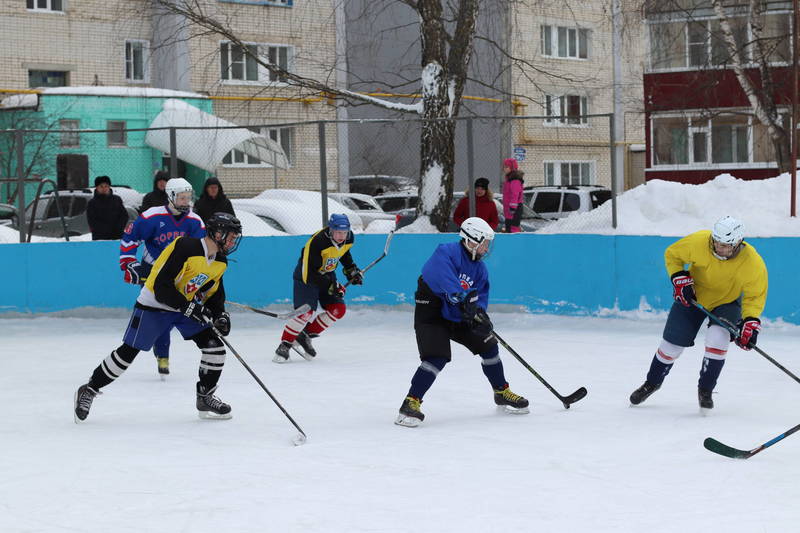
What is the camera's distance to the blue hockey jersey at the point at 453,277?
610cm

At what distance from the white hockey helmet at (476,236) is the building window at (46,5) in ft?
65.5

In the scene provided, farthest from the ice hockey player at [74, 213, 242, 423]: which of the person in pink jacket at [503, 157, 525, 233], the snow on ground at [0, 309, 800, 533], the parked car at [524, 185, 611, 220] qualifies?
the parked car at [524, 185, 611, 220]

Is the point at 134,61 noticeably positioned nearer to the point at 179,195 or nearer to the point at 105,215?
the point at 105,215

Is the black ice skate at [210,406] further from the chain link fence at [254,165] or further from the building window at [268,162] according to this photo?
the building window at [268,162]

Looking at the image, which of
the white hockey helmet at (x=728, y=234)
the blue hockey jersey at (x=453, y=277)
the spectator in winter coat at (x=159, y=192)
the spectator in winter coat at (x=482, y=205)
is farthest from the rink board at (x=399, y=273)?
the blue hockey jersey at (x=453, y=277)

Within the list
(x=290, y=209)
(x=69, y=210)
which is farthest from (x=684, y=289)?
(x=69, y=210)

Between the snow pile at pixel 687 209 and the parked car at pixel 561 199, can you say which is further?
the parked car at pixel 561 199

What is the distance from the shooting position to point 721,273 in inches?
248

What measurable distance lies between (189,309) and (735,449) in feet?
9.14

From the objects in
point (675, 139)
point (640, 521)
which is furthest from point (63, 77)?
point (640, 521)

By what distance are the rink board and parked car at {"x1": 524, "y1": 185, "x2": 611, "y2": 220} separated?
64.6 inches

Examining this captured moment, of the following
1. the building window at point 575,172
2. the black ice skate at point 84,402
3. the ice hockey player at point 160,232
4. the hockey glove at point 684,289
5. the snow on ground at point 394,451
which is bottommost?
the snow on ground at point 394,451

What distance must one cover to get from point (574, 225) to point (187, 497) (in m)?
7.01

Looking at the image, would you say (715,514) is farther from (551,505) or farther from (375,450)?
(375,450)
